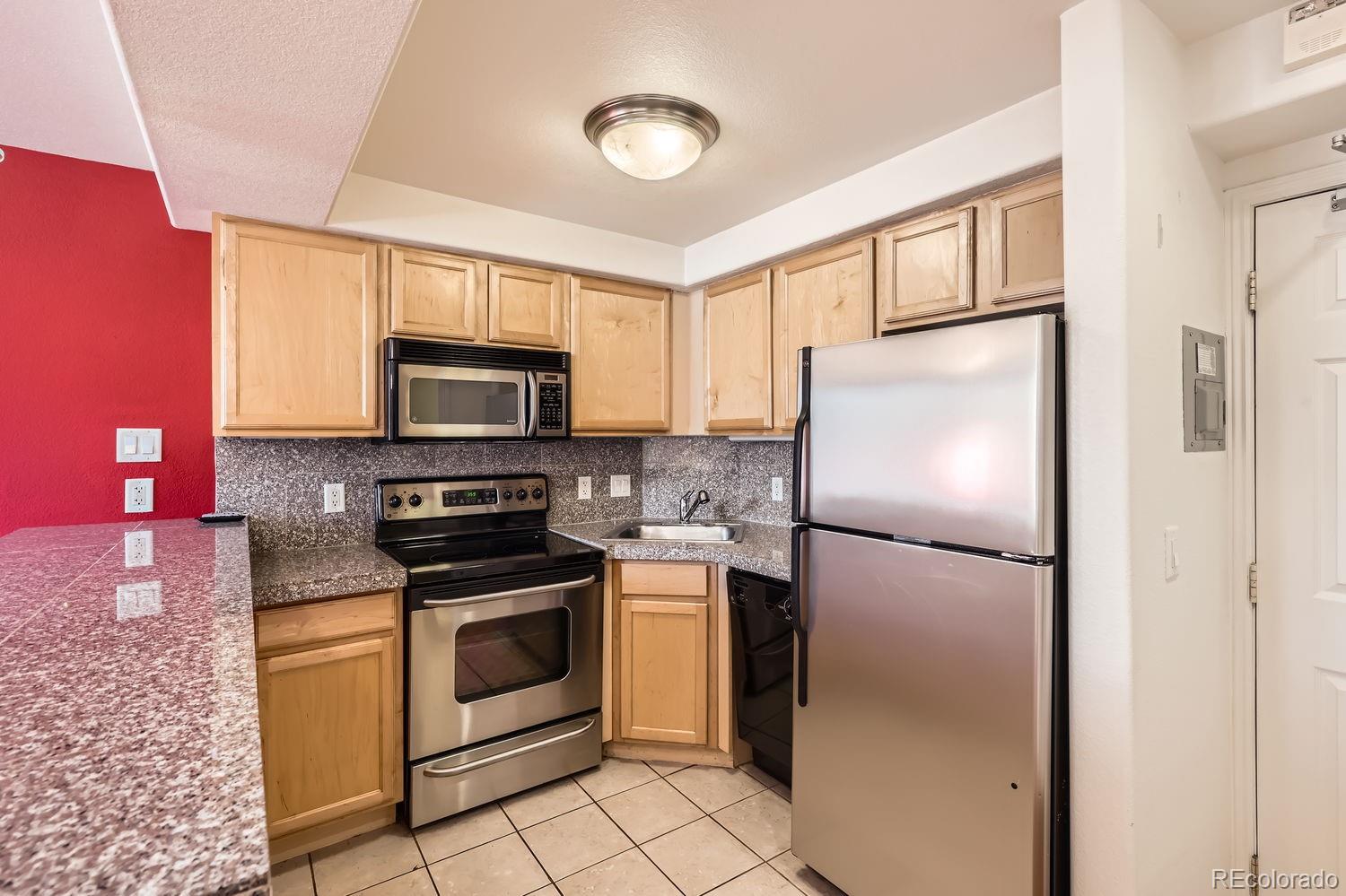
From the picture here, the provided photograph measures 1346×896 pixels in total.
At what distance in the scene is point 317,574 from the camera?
Answer: 6.79 feet

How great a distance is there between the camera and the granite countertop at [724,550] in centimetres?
234

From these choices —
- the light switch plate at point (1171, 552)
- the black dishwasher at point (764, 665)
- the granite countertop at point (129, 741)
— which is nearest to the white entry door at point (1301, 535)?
the light switch plate at point (1171, 552)

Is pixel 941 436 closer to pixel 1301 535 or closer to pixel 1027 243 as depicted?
A: pixel 1027 243

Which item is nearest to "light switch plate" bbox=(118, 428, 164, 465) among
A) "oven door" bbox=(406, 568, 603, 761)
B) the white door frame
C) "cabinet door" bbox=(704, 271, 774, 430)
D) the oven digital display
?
the oven digital display

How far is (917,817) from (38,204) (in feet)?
11.0

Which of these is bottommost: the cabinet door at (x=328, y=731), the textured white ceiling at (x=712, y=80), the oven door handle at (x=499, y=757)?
the oven door handle at (x=499, y=757)

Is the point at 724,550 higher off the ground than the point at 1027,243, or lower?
lower

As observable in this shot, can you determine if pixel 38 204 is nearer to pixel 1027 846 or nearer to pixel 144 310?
pixel 144 310

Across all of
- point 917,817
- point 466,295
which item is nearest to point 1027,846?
point 917,817

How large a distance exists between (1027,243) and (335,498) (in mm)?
2625

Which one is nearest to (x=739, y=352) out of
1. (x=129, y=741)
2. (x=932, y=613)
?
(x=932, y=613)

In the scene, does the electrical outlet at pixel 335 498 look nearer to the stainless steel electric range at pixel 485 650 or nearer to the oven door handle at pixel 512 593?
the stainless steel electric range at pixel 485 650

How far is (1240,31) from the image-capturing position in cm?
151

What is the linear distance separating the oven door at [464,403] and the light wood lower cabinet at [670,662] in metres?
0.75
